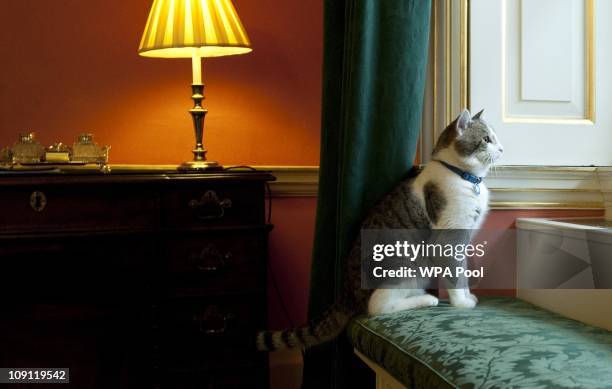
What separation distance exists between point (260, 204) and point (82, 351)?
0.56 m

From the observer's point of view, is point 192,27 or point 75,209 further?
point 192,27

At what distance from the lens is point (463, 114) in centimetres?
150

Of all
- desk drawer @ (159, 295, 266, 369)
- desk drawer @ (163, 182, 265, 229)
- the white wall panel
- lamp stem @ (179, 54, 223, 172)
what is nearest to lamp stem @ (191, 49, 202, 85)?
lamp stem @ (179, 54, 223, 172)

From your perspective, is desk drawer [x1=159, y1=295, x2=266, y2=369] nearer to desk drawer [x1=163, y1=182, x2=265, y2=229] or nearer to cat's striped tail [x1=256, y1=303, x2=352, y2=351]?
cat's striped tail [x1=256, y1=303, x2=352, y2=351]

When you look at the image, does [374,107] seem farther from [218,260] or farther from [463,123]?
[218,260]

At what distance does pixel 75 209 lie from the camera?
1.53 m

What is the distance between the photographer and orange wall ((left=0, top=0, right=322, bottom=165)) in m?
2.00

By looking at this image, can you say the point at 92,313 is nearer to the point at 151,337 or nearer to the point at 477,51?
the point at 151,337

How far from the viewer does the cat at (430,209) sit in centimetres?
149

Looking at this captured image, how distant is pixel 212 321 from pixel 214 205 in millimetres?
295

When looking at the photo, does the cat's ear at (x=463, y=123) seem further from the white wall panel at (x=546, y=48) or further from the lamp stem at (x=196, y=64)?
the lamp stem at (x=196, y=64)

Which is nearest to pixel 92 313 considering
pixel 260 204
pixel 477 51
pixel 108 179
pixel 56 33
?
pixel 108 179

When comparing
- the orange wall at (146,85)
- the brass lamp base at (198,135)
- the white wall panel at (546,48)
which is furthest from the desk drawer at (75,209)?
the white wall panel at (546,48)

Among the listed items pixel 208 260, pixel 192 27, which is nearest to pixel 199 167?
pixel 208 260
